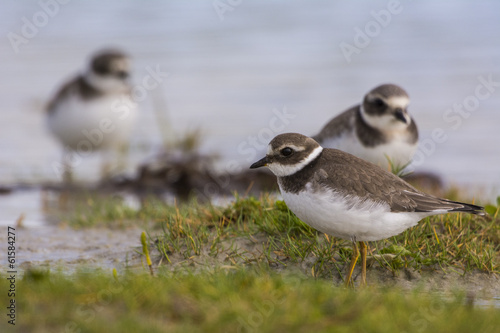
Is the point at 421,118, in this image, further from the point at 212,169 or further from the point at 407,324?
the point at 407,324

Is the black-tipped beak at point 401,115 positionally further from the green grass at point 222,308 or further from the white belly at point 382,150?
the green grass at point 222,308

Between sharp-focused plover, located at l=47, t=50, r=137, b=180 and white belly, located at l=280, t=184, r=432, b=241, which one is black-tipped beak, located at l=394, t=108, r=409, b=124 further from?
sharp-focused plover, located at l=47, t=50, r=137, b=180

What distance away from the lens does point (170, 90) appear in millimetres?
16219

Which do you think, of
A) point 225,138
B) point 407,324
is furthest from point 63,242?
point 225,138

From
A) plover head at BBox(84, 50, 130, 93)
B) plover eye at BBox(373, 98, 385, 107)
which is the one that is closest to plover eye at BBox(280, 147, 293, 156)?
plover eye at BBox(373, 98, 385, 107)

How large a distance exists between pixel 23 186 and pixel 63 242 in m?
4.04

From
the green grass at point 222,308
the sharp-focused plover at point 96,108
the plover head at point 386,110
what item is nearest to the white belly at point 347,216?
the green grass at point 222,308

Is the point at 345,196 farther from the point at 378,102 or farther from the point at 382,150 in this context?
the point at 378,102

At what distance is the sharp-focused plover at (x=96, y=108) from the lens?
39.6 feet

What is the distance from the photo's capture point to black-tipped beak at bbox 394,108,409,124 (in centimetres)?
843

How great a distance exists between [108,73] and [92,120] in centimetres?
84

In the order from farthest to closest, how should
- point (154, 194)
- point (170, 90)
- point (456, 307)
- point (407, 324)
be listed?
point (170, 90) → point (154, 194) → point (456, 307) → point (407, 324)

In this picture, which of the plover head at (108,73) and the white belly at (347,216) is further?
the plover head at (108,73)

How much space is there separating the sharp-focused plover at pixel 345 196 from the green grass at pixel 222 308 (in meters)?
0.76
